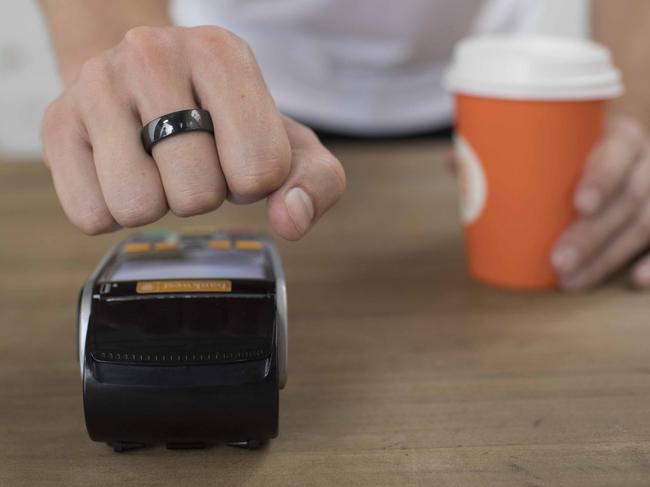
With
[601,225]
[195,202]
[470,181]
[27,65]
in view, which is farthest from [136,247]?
[27,65]

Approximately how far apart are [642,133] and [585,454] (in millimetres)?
438

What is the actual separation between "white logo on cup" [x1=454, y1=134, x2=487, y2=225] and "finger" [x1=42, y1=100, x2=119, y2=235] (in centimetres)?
38

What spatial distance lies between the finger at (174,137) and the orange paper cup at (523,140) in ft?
1.05

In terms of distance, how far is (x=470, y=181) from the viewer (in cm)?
74

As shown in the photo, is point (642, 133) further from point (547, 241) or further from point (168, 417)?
point (168, 417)

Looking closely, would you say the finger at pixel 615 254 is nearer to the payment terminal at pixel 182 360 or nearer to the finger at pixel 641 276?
the finger at pixel 641 276

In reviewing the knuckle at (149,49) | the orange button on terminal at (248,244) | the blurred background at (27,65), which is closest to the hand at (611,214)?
the orange button on terminal at (248,244)

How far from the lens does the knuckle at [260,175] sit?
453 millimetres

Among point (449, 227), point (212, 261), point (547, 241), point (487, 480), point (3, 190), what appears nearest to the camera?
point (487, 480)

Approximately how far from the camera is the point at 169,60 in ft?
1.58

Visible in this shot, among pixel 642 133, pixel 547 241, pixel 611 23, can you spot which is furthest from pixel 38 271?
pixel 611 23

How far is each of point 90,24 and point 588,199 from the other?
0.47 m

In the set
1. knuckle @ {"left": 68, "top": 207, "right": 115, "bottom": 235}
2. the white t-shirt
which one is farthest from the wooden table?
the white t-shirt

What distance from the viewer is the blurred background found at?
2033mm
